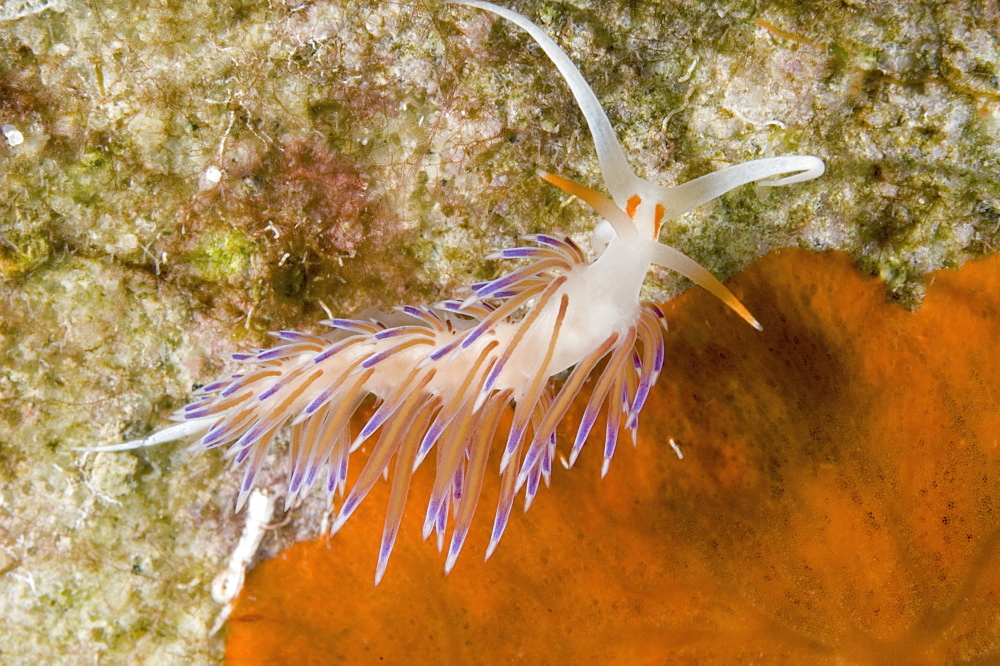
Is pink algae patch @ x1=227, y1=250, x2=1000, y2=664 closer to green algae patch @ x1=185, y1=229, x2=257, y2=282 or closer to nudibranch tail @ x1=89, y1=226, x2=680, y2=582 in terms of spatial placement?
nudibranch tail @ x1=89, y1=226, x2=680, y2=582

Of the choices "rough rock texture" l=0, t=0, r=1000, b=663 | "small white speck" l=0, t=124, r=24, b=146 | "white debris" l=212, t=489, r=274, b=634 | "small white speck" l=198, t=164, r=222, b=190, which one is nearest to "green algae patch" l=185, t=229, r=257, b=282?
"rough rock texture" l=0, t=0, r=1000, b=663

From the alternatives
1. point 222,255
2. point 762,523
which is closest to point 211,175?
point 222,255

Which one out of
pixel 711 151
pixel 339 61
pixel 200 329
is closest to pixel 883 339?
pixel 711 151

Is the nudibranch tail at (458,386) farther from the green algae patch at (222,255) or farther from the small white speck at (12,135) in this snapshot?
the small white speck at (12,135)

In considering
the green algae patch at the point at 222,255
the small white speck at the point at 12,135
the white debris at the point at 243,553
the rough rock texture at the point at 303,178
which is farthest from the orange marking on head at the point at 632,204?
the small white speck at the point at 12,135

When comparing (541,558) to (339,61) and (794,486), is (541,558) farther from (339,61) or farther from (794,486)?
(339,61)

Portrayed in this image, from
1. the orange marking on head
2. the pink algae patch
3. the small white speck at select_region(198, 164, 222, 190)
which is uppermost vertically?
the orange marking on head

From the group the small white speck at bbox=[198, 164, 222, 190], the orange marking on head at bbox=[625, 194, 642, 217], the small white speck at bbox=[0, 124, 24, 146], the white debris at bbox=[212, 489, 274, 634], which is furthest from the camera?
the white debris at bbox=[212, 489, 274, 634]
